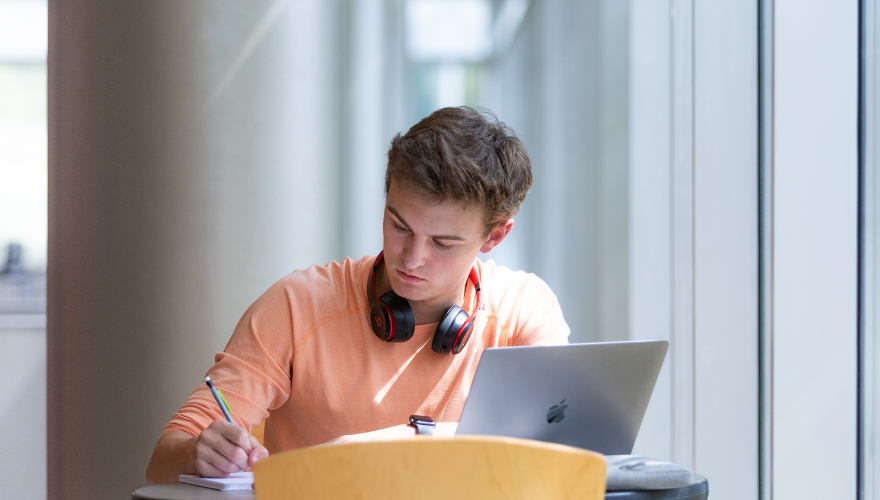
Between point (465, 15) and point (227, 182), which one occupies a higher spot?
point (465, 15)

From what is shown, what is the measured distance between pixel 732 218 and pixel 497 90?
1267 mm

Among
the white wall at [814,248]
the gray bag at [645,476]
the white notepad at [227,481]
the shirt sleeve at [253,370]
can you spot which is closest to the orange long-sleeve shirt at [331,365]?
the shirt sleeve at [253,370]

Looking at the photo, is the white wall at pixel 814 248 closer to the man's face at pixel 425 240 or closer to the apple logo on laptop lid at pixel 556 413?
the man's face at pixel 425 240

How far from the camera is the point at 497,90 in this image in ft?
9.91

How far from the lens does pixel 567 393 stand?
1042mm

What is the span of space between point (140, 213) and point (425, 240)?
125 centimetres

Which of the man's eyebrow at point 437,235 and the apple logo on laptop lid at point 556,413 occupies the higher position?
the man's eyebrow at point 437,235

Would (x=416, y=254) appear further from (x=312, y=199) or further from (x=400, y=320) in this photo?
(x=312, y=199)

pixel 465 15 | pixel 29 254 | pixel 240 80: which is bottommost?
pixel 29 254

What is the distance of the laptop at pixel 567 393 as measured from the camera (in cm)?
98

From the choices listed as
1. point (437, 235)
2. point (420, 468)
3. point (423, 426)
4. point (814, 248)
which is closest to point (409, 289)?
point (437, 235)

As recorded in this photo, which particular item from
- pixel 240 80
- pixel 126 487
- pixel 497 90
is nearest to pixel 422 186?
pixel 240 80

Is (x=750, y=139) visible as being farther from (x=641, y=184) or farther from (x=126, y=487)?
(x=126, y=487)

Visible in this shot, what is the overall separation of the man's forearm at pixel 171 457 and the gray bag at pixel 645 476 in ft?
1.97
